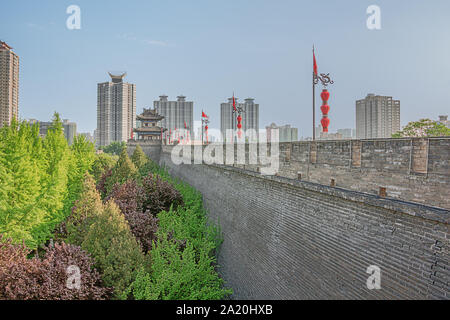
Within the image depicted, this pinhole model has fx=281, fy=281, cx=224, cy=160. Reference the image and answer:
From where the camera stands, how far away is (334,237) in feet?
16.9

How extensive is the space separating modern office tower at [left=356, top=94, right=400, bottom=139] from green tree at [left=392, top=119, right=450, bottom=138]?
3.24 metres

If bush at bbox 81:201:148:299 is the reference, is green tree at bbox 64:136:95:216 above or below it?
above

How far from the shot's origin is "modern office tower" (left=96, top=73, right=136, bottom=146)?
7594 centimetres

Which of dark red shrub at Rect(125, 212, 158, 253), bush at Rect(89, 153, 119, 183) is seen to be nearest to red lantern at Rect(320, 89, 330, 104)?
dark red shrub at Rect(125, 212, 158, 253)

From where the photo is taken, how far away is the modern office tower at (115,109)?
75938 mm

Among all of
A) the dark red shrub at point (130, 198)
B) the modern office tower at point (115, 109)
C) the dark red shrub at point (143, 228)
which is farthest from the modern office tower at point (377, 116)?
the modern office tower at point (115, 109)

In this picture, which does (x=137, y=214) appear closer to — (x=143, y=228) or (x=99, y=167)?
(x=143, y=228)

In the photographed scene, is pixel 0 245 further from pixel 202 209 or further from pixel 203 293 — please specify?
pixel 202 209

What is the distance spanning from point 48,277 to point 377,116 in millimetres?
21347

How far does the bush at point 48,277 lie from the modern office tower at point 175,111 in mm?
70545

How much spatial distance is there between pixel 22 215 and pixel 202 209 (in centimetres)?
769

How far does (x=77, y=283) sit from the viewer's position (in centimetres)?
737

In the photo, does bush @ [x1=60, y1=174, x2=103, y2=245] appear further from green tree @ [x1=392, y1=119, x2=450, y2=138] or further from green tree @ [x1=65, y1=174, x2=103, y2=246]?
green tree @ [x1=392, y1=119, x2=450, y2=138]
